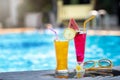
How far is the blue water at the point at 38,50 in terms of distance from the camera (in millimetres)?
6102

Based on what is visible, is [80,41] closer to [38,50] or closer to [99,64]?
[99,64]

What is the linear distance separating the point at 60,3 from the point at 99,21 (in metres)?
2.34

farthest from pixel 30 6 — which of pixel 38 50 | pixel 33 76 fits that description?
pixel 33 76

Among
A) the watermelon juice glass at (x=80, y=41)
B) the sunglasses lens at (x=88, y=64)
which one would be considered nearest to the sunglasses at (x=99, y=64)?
the sunglasses lens at (x=88, y=64)

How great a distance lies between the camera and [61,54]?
2980 millimetres

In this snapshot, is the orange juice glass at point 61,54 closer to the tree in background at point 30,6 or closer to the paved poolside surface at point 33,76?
the paved poolside surface at point 33,76

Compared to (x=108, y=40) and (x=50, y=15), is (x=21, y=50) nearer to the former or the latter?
(x=108, y=40)

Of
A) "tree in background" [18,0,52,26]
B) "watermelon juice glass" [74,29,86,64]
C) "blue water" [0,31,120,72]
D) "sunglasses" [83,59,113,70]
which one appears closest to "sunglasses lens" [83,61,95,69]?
"sunglasses" [83,59,113,70]

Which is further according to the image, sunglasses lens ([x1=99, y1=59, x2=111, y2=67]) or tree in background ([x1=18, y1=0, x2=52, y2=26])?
tree in background ([x1=18, y1=0, x2=52, y2=26])

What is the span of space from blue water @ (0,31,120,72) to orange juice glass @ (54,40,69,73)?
179 centimetres

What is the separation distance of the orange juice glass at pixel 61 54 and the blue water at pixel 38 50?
1786mm

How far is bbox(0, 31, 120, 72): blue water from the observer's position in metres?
6.10

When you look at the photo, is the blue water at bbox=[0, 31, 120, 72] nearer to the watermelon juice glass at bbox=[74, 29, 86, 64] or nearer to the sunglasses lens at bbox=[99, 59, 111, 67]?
A: the sunglasses lens at bbox=[99, 59, 111, 67]

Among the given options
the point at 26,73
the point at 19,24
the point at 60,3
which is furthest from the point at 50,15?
the point at 26,73
